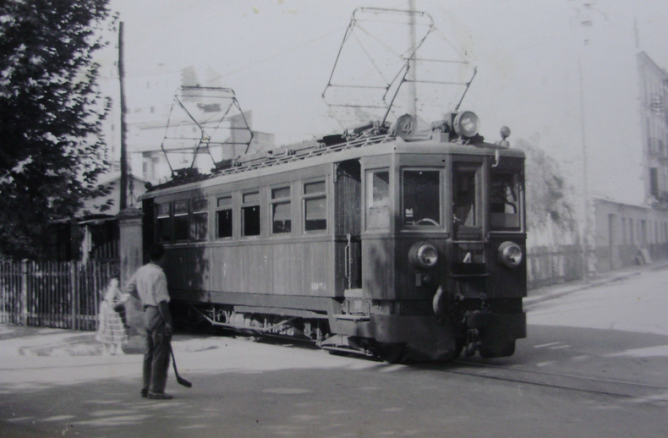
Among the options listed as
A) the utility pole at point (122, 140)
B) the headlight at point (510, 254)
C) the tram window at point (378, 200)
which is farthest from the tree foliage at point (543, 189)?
the tram window at point (378, 200)

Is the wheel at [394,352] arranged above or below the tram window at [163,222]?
below

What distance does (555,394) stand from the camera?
8.35 m

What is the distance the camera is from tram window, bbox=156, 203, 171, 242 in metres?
17.0

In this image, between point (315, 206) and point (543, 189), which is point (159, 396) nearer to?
point (315, 206)

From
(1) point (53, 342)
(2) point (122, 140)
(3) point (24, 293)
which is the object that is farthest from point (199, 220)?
(2) point (122, 140)

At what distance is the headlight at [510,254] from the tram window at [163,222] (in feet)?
28.2

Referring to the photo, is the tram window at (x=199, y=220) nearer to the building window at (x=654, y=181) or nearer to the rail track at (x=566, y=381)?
the rail track at (x=566, y=381)

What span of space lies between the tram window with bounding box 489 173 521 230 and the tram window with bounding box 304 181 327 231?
8.14 feet

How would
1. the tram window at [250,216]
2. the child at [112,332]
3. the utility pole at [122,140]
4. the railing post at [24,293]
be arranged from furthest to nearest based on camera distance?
the utility pole at [122,140] < the railing post at [24,293] < the tram window at [250,216] < the child at [112,332]

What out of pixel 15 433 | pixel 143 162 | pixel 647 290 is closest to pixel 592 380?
pixel 15 433

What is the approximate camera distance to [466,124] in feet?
35.4

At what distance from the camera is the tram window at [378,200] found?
1052cm

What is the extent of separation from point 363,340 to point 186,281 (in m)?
6.14

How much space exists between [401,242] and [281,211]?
2.99 meters
